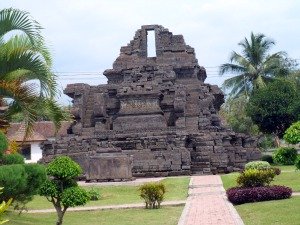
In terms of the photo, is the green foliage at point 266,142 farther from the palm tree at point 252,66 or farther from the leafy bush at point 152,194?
the leafy bush at point 152,194

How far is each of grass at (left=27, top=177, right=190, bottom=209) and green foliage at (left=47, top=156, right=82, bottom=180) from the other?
6.69m

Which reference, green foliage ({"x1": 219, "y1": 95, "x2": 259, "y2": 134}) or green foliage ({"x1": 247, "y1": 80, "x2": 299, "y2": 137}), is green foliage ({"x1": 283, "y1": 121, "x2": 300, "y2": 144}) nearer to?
green foliage ({"x1": 247, "y1": 80, "x2": 299, "y2": 137})

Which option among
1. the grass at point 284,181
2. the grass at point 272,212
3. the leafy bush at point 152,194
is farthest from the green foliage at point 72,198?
the grass at point 284,181

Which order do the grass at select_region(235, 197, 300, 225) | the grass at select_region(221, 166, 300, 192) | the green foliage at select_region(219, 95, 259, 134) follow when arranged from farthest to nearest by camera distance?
the green foliage at select_region(219, 95, 259, 134) < the grass at select_region(221, 166, 300, 192) < the grass at select_region(235, 197, 300, 225)

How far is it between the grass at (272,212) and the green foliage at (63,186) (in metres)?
3.81

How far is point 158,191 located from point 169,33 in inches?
905

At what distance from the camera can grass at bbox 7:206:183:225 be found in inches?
595

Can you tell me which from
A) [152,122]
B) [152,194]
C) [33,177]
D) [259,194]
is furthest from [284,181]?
[33,177]

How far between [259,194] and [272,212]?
2.91 m

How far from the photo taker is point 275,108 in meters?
43.3

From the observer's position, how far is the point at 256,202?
17.4 m

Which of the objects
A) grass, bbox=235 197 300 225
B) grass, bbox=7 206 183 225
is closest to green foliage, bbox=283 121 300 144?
grass, bbox=235 197 300 225

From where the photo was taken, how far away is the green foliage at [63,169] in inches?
529

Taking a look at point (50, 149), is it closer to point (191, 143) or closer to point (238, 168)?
point (191, 143)
